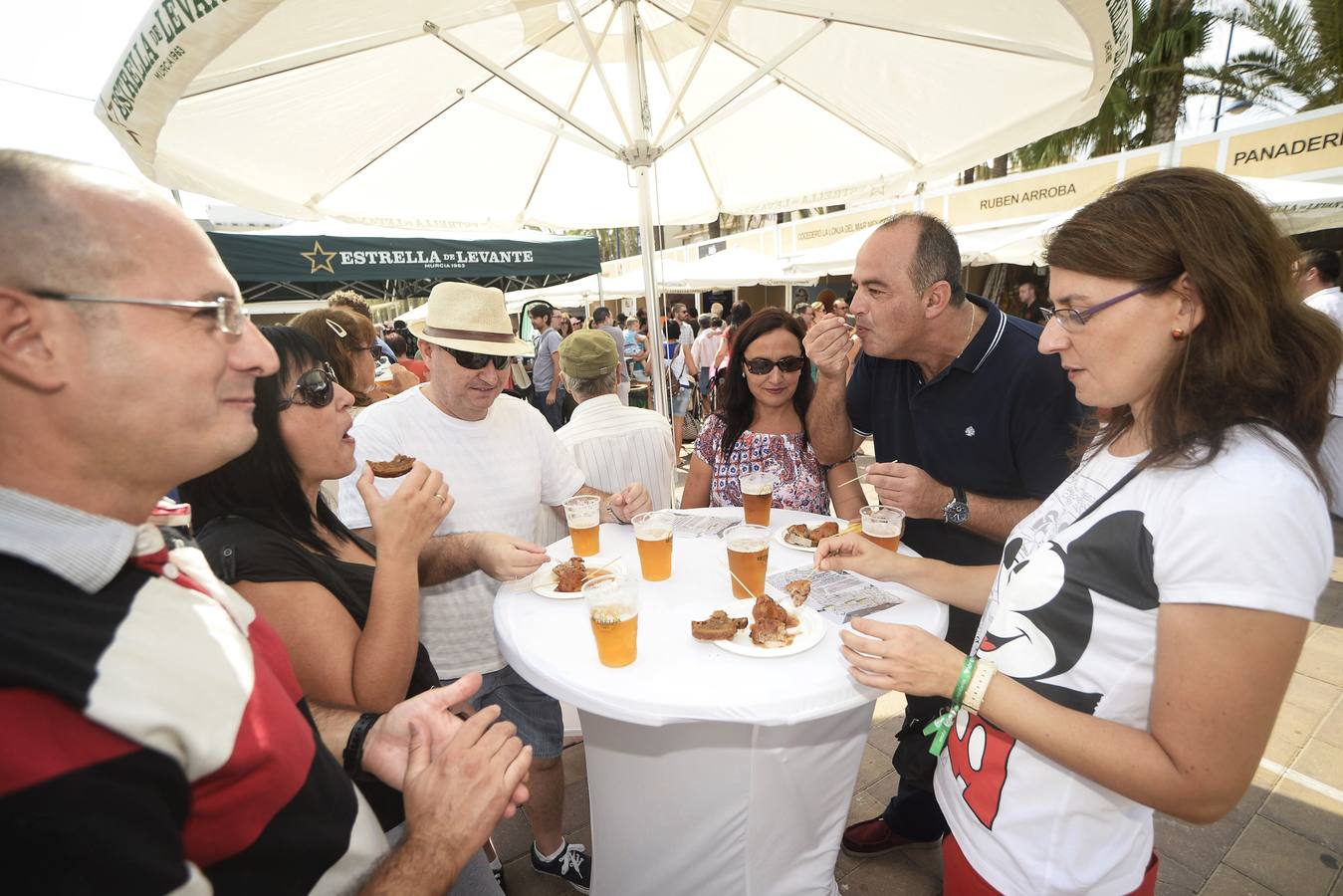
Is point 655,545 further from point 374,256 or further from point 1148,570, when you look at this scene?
point 374,256

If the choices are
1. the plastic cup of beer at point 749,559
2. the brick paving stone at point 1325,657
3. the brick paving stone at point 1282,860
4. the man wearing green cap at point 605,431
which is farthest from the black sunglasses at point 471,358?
the brick paving stone at point 1325,657

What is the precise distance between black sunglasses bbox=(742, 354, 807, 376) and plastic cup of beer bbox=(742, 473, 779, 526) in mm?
835

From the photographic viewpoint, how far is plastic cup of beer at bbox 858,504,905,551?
2.13m

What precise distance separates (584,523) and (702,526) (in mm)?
625

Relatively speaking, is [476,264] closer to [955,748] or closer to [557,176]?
[557,176]

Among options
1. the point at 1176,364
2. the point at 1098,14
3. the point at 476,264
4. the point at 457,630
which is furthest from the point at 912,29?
the point at 476,264

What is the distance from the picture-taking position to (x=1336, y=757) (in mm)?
2988

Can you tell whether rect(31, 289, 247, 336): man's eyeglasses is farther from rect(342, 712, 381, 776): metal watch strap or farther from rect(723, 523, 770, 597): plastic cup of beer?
rect(723, 523, 770, 597): plastic cup of beer

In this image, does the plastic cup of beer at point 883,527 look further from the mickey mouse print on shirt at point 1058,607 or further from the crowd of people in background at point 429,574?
the mickey mouse print on shirt at point 1058,607

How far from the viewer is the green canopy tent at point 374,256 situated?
20.5ft

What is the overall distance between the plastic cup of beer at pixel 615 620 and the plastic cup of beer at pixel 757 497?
0.93 metres

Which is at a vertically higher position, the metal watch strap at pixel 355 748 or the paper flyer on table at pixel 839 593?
the paper flyer on table at pixel 839 593

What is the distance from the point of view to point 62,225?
828 mm

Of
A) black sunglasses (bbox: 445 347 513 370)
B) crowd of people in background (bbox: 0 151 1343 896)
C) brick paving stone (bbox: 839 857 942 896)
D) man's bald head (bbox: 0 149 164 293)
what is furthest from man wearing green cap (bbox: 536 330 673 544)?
man's bald head (bbox: 0 149 164 293)
